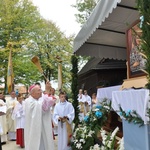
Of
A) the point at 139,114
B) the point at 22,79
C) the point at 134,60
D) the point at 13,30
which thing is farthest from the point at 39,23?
the point at 139,114

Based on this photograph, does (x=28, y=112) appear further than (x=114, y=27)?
No

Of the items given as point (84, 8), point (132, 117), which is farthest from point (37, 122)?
point (84, 8)

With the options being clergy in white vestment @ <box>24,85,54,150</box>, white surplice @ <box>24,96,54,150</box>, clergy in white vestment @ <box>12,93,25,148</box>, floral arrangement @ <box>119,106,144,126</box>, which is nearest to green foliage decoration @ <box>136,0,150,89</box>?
floral arrangement @ <box>119,106,144,126</box>

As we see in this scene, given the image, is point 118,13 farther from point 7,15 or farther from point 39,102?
point 7,15

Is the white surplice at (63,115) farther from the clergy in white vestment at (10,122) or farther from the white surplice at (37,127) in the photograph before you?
the clergy in white vestment at (10,122)

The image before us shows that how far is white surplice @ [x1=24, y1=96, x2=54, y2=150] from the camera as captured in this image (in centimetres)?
504

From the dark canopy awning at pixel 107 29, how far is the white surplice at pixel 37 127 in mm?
1773

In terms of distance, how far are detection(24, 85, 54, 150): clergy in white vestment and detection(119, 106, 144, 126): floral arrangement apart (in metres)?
2.10

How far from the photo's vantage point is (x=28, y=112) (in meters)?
5.15

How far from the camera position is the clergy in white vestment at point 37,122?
16.5 ft

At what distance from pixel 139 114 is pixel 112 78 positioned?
11260mm

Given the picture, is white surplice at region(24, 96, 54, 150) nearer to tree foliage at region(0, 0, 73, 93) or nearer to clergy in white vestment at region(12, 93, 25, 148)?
clergy in white vestment at region(12, 93, 25, 148)

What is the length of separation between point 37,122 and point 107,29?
292cm

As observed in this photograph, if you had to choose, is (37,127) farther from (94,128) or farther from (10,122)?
(10,122)
